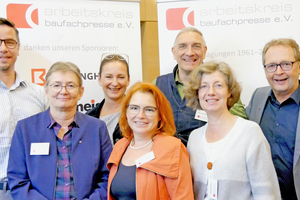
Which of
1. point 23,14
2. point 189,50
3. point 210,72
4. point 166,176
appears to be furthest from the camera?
point 23,14

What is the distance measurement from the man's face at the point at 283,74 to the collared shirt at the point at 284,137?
7cm

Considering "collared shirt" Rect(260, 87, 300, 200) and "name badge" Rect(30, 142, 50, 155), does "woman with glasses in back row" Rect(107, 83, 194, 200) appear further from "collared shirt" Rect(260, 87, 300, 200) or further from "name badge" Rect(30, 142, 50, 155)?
"collared shirt" Rect(260, 87, 300, 200)

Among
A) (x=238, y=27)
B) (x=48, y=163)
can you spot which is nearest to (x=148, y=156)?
(x=48, y=163)

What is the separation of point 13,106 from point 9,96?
10 centimetres

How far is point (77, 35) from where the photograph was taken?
3.54 metres

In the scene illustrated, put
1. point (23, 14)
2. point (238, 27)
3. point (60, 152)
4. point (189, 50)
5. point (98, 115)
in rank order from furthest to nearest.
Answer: point (238, 27)
point (23, 14)
point (98, 115)
point (189, 50)
point (60, 152)

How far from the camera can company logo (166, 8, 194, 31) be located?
12.1 ft

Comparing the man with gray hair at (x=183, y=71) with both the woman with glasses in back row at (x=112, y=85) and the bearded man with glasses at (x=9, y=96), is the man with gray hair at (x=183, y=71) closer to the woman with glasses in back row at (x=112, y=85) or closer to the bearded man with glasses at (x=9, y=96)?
the woman with glasses in back row at (x=112, y=85)

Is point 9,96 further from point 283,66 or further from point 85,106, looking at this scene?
point 283,66

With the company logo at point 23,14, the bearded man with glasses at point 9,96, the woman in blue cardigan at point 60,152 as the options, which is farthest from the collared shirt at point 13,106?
the company logo at point 23,14

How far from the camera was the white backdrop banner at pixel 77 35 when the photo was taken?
11.1 feet

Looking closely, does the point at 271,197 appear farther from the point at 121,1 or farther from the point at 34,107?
the point at 121,1

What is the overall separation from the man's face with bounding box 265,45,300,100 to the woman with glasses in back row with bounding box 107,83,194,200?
1069 millimetres

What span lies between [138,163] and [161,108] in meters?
0.43
